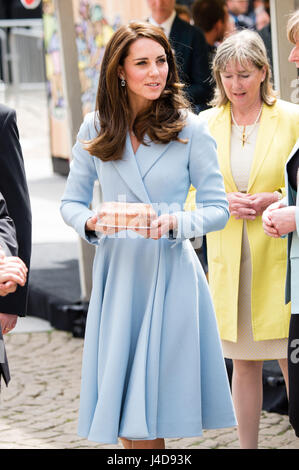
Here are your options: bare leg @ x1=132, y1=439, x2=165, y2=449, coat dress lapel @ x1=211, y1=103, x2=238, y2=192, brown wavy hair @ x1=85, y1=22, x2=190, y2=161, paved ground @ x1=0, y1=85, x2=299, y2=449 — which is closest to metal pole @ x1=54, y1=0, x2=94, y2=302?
paved ground @ x1=0, y1=85, x2=299, y2=449

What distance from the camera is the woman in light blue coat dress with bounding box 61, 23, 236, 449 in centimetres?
379

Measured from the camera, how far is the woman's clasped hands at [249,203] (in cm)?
450

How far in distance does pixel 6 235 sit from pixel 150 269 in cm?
81

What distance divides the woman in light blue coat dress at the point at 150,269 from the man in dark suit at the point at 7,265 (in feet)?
1.84

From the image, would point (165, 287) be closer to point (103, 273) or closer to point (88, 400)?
point (103, 273)

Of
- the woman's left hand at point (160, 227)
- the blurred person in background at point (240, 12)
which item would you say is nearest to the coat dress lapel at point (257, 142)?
the woman's left hand at point (160, 227)

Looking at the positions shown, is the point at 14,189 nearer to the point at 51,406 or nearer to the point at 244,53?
the point at 244,53

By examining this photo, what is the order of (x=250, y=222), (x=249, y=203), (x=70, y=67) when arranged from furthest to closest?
(x=70, y=67) < (x=250, y=222) < (x=249, y=203)

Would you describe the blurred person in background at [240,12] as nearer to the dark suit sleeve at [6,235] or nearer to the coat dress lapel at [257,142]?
the coat dress lapel at [257,142]

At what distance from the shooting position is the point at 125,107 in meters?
3.92

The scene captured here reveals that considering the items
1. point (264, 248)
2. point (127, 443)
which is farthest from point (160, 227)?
point (264, 248)

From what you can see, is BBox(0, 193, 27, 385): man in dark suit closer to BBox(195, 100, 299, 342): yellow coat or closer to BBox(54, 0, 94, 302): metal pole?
BBox(195, 100, 299, 342): yellow coat

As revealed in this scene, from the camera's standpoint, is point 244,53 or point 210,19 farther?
point 210,19

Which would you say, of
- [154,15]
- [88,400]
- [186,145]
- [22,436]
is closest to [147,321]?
[88,400]
